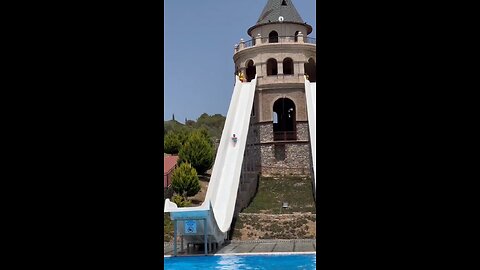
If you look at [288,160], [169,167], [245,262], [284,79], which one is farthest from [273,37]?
[245,262]

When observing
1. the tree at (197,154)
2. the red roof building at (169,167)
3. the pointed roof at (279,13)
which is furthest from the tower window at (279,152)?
the pointed roof at (279,13)

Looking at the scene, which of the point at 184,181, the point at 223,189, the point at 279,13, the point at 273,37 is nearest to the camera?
the point at 223,189

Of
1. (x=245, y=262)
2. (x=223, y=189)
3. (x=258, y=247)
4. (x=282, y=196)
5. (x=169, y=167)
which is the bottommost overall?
(x=245, y=262)

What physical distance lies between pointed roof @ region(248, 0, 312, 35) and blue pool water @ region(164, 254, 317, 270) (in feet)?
51.6

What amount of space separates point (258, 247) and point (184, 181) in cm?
571

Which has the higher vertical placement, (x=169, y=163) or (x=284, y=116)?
(x=284, y=116)

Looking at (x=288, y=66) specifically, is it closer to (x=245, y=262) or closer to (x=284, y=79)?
(x=284, y=79)

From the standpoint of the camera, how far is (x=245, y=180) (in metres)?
21.7

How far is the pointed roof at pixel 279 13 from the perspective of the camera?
27250 millimetres

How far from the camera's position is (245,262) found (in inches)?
532

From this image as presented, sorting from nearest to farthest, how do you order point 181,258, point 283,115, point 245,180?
point 181,258
point 245,180
point 283,115
